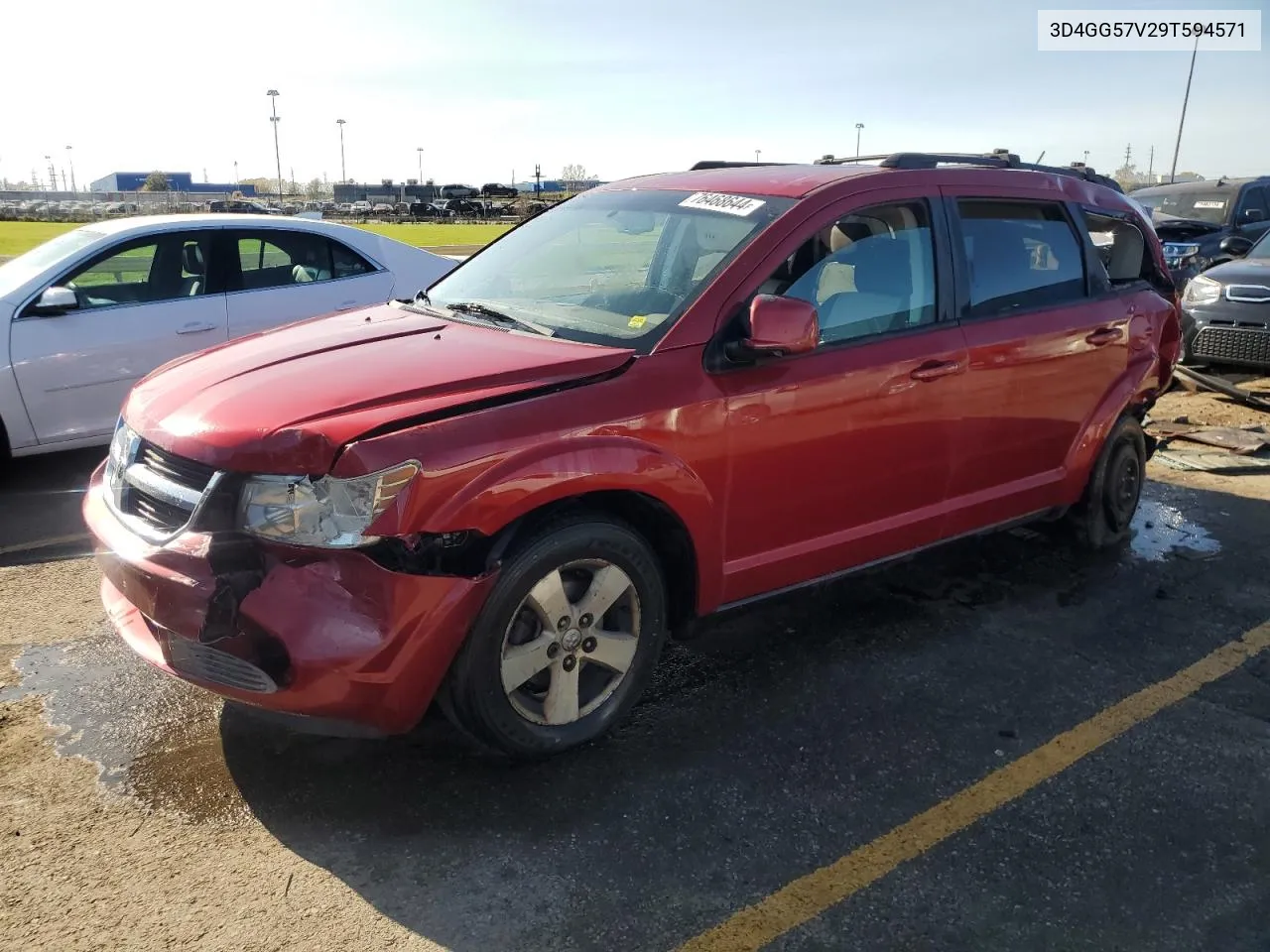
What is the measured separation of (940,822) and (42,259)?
620cm

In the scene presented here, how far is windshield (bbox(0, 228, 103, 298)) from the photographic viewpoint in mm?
6046

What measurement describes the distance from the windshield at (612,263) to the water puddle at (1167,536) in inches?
120

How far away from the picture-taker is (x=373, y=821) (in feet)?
9.50

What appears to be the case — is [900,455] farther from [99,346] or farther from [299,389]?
[99,346]

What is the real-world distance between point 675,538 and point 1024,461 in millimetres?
2010

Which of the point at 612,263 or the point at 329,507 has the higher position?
the point at 612,263

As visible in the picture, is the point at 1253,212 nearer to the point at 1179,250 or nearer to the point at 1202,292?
the point at 1179,250

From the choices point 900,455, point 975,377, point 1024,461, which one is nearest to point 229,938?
point 900,455

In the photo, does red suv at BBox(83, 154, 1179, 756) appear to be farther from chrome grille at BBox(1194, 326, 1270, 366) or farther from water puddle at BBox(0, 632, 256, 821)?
chrome grille at BBox(1194, 326, 1270, 366)

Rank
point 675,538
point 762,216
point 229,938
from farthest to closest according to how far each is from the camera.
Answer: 1. point 762,216
2. point 675,538
3. point 229,938

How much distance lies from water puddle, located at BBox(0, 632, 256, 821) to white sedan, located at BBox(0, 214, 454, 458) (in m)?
2.52

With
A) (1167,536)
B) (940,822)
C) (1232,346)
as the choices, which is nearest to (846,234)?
(940,822)

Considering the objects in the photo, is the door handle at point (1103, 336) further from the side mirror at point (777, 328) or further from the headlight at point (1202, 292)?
the headlight at point (1202, 292)

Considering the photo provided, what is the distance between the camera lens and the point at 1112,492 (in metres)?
5.18
